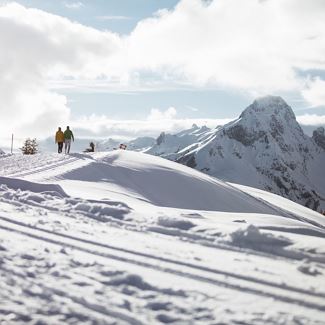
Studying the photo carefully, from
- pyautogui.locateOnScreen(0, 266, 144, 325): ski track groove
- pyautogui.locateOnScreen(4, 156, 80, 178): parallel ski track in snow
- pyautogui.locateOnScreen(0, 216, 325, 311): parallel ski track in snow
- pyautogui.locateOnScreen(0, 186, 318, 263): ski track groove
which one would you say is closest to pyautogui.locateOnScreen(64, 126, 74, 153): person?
pyautogui.locateOnScreen(4, 156, 80, 178): parallel ski track in snow

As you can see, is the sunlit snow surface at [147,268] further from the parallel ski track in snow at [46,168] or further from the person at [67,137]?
the person at [67,137]

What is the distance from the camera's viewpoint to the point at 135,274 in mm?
A: 6203

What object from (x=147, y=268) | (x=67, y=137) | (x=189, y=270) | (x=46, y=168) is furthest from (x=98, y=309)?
(x=67, y=137)

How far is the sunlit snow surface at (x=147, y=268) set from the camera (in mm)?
5133

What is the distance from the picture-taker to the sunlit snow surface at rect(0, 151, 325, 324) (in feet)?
16.8

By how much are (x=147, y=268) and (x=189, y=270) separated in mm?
567

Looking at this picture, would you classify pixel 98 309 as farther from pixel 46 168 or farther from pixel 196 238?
pixel 46 168

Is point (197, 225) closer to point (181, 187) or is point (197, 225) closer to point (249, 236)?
point (249, 236)

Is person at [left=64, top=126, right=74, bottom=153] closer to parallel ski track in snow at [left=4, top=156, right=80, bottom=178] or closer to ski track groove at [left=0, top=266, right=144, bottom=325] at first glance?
parallel ski track in snow at [left=4, top=156, right=80, bottom=178]

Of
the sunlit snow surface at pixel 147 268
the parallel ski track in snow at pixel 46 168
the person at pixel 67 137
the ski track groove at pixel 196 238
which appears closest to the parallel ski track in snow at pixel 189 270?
the sunlit snow surface at pixel 147 268

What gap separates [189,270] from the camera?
6.42 m

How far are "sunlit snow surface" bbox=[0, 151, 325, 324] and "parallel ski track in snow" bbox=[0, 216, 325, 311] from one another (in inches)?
0.5

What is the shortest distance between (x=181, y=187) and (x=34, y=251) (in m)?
15.5

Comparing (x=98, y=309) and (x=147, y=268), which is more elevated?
(x=147, y=268)
